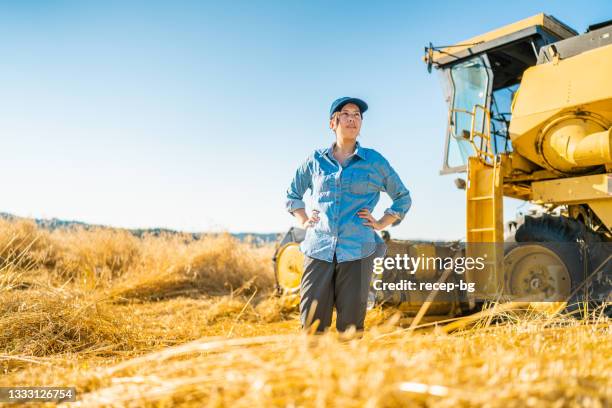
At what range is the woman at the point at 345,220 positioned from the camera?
287 cm

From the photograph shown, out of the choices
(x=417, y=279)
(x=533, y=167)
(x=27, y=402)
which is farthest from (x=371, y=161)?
(x=533, y=167)

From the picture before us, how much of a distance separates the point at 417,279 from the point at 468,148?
220 centimetres

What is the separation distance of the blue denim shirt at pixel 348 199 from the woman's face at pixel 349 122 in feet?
0.36

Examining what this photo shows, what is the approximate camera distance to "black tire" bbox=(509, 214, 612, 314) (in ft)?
15.6

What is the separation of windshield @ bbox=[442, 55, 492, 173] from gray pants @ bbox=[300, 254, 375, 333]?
409 cm

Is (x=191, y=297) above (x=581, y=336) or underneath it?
underneath

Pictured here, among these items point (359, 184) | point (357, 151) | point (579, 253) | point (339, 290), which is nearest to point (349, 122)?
point (357, 151)

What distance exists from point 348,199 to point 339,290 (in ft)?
1.73

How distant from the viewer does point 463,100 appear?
6.58 meters

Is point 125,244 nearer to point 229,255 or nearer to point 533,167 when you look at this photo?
point 229,255

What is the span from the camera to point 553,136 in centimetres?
506

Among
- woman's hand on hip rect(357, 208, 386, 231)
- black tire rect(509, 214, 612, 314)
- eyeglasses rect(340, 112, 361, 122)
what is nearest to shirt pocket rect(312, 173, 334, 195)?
woman's hand on hip rect(357, 208, 386, 231)

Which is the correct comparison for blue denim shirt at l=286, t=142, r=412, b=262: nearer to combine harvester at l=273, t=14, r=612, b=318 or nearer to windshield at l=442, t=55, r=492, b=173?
combine harvester at l=273, t=14, r=612, b=318

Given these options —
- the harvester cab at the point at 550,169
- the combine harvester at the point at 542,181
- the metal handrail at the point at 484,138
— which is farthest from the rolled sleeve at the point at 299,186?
the metal handrail at the point at 484,138
